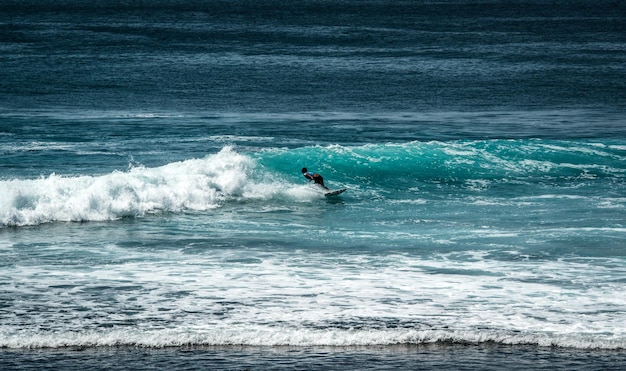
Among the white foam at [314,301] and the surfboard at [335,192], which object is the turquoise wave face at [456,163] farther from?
the white foam at [314,301]

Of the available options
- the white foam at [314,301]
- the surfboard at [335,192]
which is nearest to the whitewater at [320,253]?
the white foam at [314,301]

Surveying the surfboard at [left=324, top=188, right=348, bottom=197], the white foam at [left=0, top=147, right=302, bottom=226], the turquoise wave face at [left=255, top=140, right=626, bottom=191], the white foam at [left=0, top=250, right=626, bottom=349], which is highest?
the white foam at [left=0, top=250, right=626, bottom=349]

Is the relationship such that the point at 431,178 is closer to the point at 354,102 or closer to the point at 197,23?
the point at 354,102

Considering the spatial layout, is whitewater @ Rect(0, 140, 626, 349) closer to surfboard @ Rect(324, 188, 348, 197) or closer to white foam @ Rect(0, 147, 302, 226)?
white foam @ Rect(0, 147, 302, 226)

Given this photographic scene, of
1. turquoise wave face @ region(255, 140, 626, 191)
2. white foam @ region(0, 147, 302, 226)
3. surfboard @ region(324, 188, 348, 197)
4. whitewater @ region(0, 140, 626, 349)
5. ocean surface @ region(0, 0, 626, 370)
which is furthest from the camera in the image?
turquoise wave face @ region(255, 140, 626, 191)

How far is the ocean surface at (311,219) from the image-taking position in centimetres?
1395

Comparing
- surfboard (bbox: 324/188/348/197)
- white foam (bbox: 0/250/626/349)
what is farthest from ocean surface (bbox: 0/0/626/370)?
surfboard (bbox: 324/188/348/197)

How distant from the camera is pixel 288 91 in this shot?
58.4 m

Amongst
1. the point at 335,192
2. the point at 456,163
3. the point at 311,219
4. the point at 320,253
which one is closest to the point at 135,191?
the point at 311,219

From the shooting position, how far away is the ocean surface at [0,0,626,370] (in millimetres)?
13945

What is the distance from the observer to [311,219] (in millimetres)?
25203

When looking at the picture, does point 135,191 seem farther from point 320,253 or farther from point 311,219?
point 320,253

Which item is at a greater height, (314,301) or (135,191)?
(314,301)

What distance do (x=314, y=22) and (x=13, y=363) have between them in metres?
119
